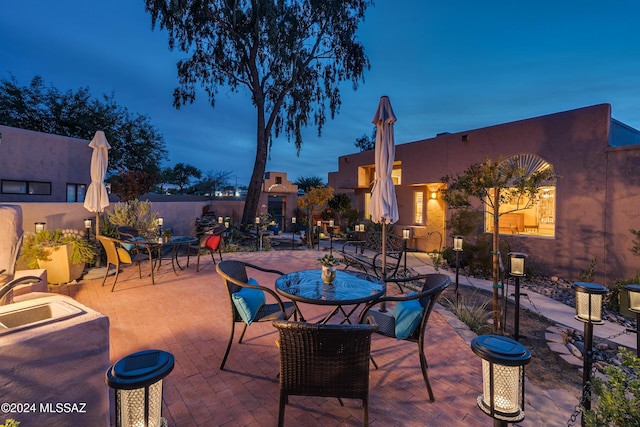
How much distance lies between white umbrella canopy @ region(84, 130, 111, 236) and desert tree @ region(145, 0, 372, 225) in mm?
7350

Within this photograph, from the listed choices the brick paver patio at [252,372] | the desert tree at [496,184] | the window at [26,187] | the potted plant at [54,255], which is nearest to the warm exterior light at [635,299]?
the brick paver patio at [252,372]

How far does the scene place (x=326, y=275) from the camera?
2.90 metres

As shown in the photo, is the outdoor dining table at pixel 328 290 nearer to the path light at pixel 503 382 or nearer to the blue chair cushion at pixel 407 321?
the blue chair cushion at pixel 407 321

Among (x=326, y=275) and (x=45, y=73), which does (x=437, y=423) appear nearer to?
(x=326, y=275)

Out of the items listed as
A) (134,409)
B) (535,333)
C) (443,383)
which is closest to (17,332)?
(134,409)

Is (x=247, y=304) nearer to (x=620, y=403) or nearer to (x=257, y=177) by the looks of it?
(x=620, y=403)

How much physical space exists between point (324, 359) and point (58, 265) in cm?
558

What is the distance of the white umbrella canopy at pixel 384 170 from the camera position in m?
4.12

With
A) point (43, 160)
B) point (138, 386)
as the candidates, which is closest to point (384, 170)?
point (138, 386)

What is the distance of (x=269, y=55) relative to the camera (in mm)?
12859

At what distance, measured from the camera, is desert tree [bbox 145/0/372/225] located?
1131cm

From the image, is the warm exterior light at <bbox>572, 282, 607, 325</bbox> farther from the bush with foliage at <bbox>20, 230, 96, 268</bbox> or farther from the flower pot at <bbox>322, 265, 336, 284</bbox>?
the bush with foliage at <bbox>20, 230, 96, 268</bbox>

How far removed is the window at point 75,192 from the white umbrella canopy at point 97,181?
7.35m

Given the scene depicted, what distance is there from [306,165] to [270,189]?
5777 centimetres
